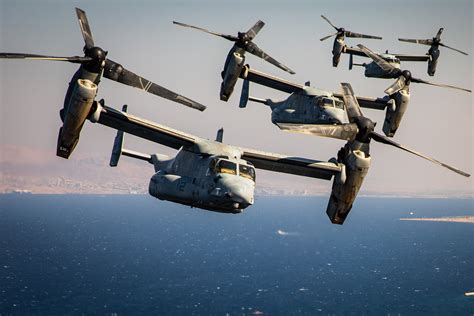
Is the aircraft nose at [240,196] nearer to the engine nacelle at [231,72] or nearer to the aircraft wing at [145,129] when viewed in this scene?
the aircraft wing at [145,129]

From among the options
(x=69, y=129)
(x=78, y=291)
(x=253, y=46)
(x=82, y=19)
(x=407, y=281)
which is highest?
(x=253, y=46)

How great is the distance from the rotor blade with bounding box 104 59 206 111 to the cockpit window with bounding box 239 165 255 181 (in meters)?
4.16

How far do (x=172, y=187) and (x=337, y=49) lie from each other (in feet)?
115

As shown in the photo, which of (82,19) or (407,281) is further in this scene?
(407,281)

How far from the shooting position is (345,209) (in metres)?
34.3

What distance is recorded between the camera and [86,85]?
27.5 meters

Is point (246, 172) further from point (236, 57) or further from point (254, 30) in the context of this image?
point (254, 30)

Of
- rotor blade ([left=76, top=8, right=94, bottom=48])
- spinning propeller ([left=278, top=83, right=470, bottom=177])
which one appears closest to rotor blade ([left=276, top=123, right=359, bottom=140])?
spinning propeller ([left=278, top=83, right=470, bottom=177])

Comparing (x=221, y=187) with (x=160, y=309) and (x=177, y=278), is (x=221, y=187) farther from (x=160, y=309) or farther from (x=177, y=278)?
(x=177, y=278)

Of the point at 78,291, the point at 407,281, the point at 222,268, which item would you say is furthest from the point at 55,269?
the point at 407,281

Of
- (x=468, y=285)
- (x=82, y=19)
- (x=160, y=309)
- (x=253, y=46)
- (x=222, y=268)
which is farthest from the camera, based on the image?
(x=222, y=268)

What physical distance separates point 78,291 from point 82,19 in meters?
140

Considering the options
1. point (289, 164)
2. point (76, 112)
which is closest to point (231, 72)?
point (289, 164)

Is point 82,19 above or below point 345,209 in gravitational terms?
above
